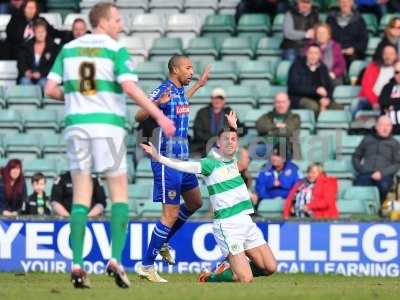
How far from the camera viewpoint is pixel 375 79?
64.4ft

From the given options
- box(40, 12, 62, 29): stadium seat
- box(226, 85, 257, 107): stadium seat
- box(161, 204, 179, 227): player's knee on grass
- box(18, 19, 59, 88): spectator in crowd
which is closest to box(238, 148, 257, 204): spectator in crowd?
box(226, 85, 257, 107): stadium seat

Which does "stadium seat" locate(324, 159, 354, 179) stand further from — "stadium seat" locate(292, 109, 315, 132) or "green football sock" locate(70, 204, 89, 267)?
"green football sock" locate(70, 204, 89, 267)

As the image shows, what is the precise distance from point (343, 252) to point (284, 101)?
279cm

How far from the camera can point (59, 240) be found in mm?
17703

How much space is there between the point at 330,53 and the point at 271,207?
316cm

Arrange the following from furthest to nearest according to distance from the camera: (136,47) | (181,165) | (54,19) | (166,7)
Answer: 1. (166,7)
2. (54,19)
3. (136,47)
4. (181,165)

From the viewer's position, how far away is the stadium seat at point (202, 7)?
22344 mm

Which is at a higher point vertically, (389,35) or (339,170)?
(389,35)

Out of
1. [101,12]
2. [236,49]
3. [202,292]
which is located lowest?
[202,292]

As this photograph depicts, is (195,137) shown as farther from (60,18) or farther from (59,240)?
(60,18)

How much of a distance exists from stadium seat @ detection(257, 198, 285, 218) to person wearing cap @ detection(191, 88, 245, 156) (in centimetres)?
145

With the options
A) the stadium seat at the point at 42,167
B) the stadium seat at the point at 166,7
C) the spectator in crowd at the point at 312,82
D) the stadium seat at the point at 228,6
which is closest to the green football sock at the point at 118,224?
the stadium seat at the point at 42,167

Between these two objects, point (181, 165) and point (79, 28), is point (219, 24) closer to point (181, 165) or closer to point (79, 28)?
point (79, 28)

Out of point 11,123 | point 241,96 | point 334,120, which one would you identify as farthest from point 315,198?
point 11,123
